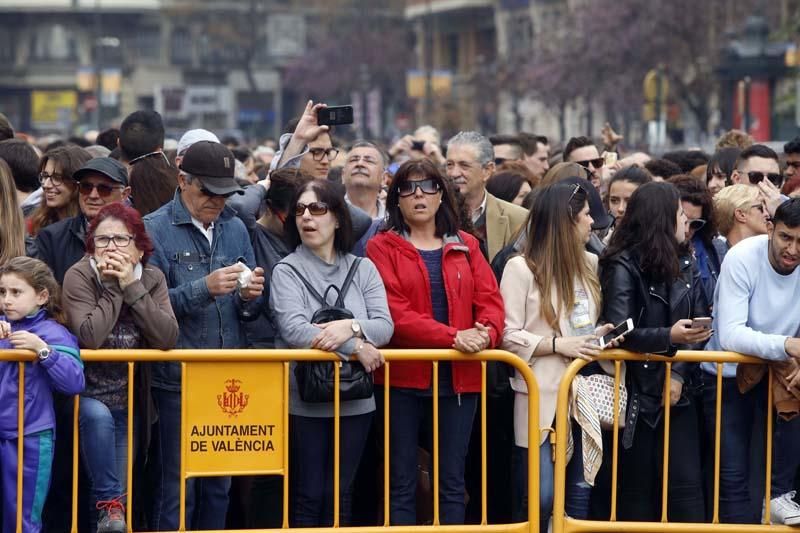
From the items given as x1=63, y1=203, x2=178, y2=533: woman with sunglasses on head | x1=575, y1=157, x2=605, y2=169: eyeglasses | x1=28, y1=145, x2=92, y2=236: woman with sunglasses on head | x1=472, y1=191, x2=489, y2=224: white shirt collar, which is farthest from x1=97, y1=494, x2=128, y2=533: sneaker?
x1=575, y1=157, x2=605, y2=169: eyeglasses

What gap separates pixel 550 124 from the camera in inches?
2773

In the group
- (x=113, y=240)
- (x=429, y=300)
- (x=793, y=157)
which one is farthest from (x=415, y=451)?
(x=793, y=157)

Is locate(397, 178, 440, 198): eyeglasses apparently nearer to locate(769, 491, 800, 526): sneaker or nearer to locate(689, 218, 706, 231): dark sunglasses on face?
locate(689, 218, 706, 231): dark sunglasses on face

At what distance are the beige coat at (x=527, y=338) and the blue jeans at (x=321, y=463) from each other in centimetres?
75

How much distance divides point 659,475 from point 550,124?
6431cm

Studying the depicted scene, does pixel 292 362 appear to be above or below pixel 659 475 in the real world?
above

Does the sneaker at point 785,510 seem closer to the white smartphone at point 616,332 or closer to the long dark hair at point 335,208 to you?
the white smartphone at point 616,332

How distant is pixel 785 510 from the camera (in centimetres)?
691

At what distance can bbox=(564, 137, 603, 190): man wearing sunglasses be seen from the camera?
10.5m

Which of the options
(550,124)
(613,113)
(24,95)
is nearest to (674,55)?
(613,113)

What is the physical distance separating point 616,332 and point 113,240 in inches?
94.6

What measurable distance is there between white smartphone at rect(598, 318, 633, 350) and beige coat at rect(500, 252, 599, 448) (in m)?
0.21

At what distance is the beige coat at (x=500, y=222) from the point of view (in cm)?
840

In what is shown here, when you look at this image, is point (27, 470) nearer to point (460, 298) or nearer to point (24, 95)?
point (460, 298)
